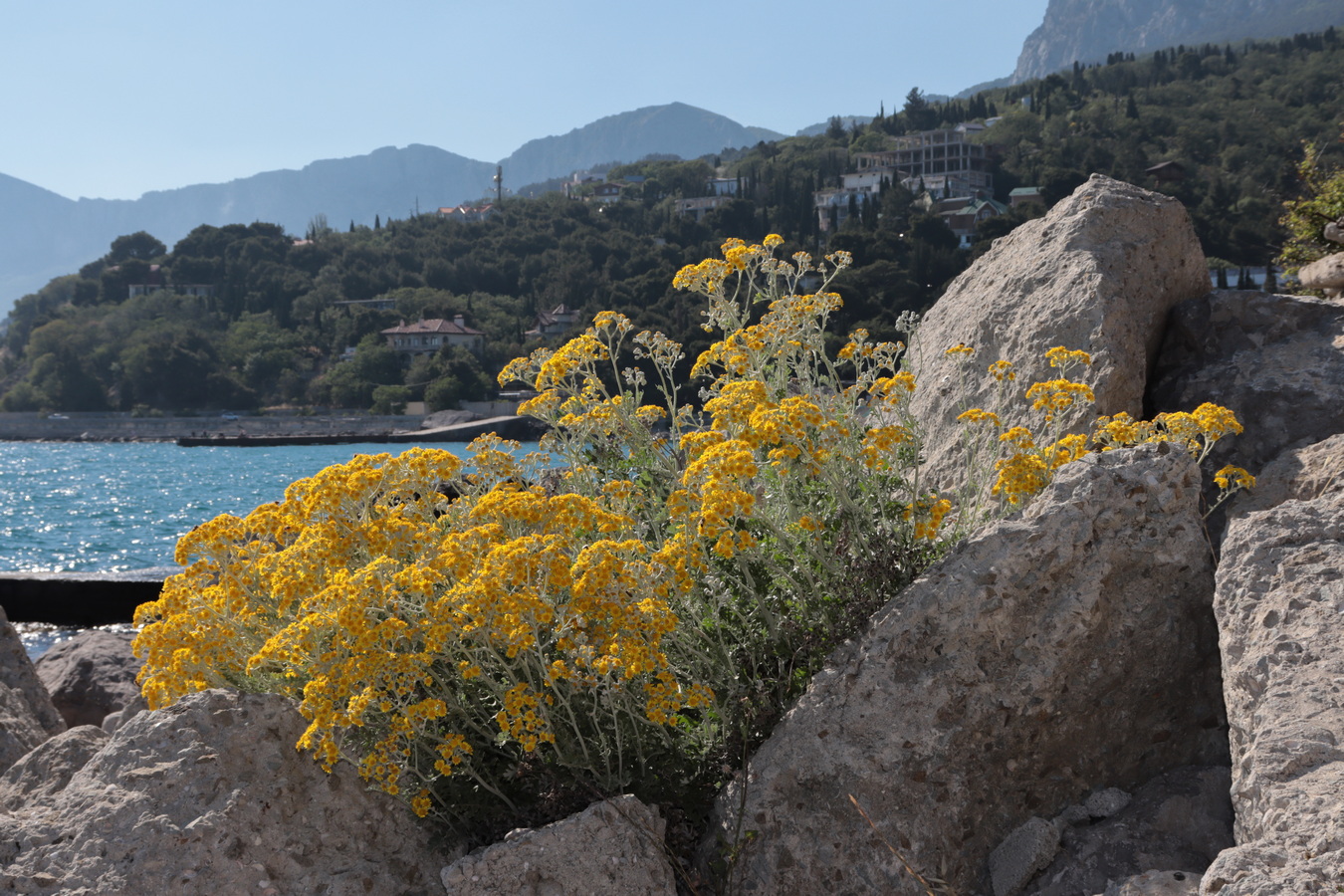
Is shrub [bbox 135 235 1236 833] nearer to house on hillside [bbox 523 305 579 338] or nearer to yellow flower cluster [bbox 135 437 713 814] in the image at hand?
yellow flower cluster [bbox 135 437 713 814]

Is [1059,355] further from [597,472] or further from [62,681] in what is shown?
[62,681]

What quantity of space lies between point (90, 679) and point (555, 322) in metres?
92.4

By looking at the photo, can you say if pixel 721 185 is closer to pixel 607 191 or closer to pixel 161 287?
pixel 607 191

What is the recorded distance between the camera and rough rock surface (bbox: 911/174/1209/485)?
4.72 meters

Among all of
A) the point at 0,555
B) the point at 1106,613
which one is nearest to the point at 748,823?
the point at 1106,613

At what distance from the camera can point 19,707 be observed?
184 inches

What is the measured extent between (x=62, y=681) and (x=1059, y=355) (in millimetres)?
6973

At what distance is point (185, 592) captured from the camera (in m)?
3.70

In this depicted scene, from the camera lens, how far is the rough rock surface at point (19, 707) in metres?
4.34

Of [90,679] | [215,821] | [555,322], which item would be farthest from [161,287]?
[215,821]

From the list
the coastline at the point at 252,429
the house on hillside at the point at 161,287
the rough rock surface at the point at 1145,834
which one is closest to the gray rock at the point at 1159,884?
the rough rock surface at the point at 1145,834

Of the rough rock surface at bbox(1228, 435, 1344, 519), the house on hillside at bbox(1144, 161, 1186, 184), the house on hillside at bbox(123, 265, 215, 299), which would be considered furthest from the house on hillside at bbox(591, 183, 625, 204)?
the rough rock surface at bbox(1228, 435, 1344, 519)

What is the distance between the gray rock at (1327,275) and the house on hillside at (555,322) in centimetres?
9023

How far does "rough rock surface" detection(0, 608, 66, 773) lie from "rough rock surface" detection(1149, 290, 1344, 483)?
19.4 ft
